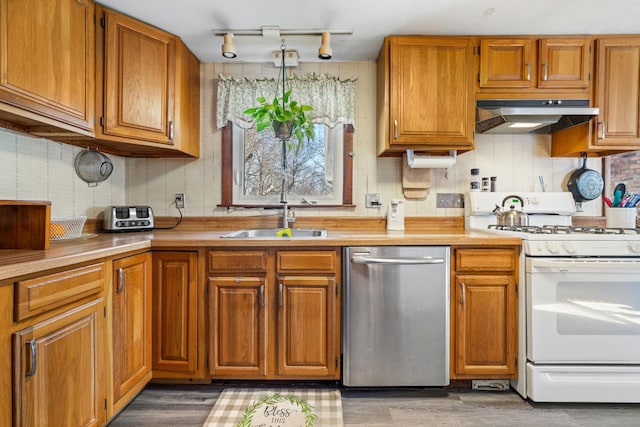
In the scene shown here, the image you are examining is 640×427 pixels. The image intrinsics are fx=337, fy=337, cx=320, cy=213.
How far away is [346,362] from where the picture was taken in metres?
1.81

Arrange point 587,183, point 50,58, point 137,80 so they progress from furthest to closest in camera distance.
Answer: point 587,183 < point 137,80 < point 50,58

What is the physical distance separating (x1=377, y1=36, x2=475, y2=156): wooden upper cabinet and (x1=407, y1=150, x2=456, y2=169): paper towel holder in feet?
0.60

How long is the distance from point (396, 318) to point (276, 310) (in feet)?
2.12

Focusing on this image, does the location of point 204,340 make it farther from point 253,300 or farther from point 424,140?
point 424,140

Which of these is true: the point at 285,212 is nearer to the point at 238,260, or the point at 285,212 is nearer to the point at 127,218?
the point at 238,260

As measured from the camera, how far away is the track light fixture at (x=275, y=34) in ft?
6.61

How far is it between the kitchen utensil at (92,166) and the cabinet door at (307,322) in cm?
136

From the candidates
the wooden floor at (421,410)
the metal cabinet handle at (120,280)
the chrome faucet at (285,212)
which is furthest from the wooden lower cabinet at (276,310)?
the chrome faucet at (285,212)

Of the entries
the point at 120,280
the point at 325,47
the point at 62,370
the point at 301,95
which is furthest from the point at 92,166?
the point at 325,47

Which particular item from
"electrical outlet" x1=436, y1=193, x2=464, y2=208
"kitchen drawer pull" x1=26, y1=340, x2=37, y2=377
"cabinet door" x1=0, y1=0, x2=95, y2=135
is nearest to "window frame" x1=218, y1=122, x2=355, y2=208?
"electrical outlet" x1=436, y1=193, x2=464, y2=208

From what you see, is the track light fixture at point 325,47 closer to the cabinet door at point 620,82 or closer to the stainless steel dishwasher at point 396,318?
the stainless steel dishwasher at point 396,318

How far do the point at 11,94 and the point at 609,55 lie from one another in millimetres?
3175

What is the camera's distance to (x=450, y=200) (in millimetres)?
2473

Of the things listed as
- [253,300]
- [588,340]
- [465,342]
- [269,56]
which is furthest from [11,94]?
[588,340]
